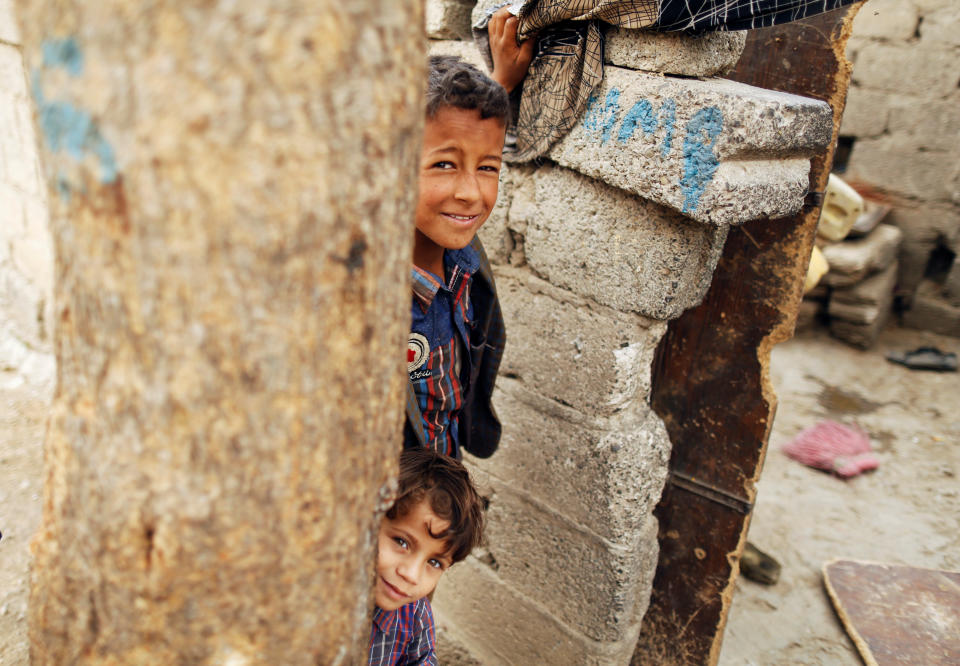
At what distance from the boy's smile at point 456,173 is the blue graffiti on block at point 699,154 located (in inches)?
16.6

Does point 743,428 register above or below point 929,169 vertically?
below

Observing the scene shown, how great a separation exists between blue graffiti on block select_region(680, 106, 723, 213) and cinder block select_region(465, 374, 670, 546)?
2.36 ft

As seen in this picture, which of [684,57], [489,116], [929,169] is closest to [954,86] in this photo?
[929,169]

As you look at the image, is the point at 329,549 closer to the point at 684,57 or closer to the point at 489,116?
the point at 489,116

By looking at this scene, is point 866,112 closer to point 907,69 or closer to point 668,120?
point 907,69

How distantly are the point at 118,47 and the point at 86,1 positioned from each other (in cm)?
5

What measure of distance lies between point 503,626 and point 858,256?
412 cm

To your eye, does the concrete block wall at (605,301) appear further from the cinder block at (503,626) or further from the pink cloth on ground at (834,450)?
the pink cloth on ground at (834,450)

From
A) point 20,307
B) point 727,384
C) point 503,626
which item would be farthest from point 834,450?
point 20,307

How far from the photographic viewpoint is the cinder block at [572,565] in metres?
2.16

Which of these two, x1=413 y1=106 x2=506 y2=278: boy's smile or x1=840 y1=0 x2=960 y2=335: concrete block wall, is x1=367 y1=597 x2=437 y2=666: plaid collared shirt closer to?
x1=413 y1=106 x2=506 y2=278: boy's smile

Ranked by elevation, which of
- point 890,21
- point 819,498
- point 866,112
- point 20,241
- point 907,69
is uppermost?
point 890,21

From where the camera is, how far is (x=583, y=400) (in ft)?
6.78

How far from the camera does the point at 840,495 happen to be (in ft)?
13.0
